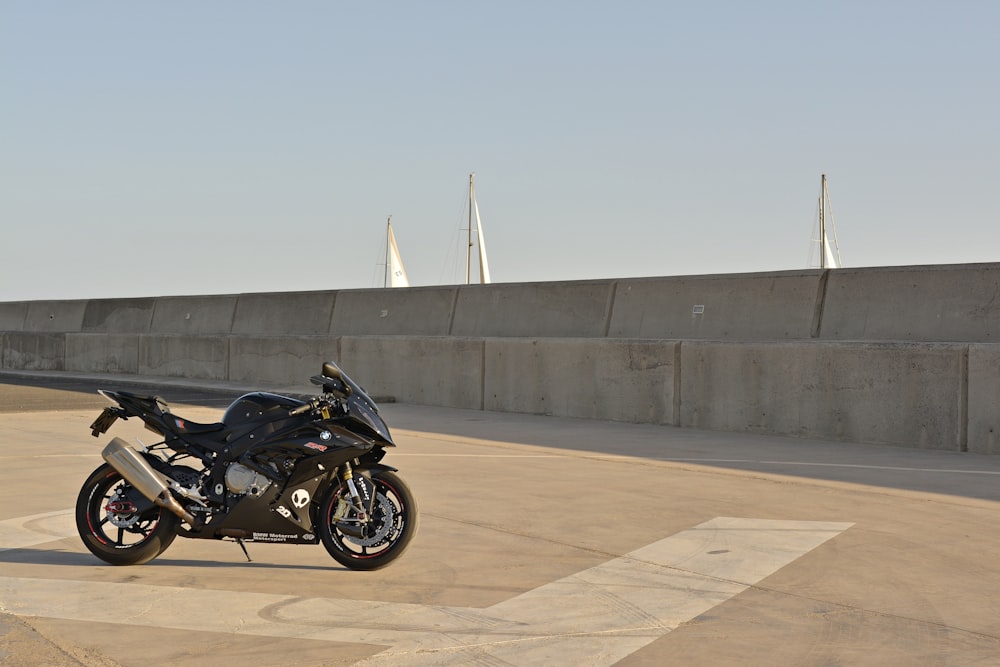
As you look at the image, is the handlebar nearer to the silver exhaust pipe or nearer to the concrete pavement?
the silver exhaust pipe

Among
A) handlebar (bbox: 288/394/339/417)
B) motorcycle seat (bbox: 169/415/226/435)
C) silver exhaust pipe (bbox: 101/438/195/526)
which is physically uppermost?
handlebar (bbox: 288/394/339/417)

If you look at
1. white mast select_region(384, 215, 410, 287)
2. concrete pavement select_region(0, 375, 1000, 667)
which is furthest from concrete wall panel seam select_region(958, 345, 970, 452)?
white mast select_region(384, 215, 410, 287)

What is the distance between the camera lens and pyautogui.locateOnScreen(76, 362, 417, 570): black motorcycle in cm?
654

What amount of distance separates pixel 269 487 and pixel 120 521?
91 centimetres

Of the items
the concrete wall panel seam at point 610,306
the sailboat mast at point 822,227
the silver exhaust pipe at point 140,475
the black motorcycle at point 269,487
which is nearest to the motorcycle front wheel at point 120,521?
the black motorcycle at point 269,487

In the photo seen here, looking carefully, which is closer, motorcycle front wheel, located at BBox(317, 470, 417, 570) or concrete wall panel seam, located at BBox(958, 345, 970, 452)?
motorcycle front wheel, located at BBox(317, 470, 417, 570)

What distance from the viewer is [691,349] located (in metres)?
15.0

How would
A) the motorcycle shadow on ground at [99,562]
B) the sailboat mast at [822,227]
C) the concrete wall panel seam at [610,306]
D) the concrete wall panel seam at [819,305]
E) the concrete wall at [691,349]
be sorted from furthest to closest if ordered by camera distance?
1. the sailboat mast at [822,227]
2. the concrete wall panel seam at [610,306]
3. the concrete wall panel seam at [819,305]
4. the concrete wall at [691,349]
5. the motorcycle shadow on ground at [99,562]

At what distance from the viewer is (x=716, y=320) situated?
15.6 meters

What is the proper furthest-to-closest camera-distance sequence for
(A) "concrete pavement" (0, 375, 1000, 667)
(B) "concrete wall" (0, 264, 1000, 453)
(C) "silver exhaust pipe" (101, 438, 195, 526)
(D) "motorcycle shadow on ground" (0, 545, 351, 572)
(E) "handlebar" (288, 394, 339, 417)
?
(B) "concrete wall" (0, 264, 1000, 453) → (D) "motorcycle shadow on ground" (0, 545, 351, 572) → (E) "handlebar" (288, 394, 339, 417) → (C) "silver exhaust pipe" (101, 438, 195, 526) → (A) "concrete pavement" (0, 375, 1000, 667)

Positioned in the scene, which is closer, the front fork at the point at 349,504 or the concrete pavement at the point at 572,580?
the concrete pavement at the point at 572,580

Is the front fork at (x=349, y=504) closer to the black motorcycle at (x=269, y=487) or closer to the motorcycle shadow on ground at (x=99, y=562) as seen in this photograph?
the black motorcycle at (x=269, y=487)

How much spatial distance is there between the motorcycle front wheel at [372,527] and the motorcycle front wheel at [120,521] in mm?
917

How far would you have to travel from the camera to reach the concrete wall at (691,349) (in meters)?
13.0
